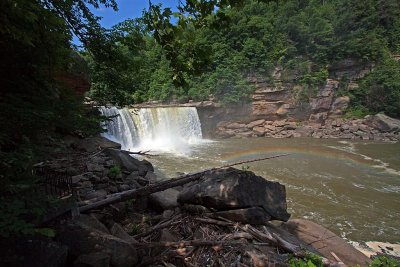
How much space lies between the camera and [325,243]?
5246 millimetres

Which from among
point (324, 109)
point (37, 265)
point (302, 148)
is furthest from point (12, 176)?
point (324, 109)

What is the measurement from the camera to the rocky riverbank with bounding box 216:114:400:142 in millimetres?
23469

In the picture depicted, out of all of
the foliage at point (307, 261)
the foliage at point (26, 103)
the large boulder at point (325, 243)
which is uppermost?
the foliage at point (26, 103)

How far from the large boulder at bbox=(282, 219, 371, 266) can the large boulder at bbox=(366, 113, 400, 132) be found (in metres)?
22.6

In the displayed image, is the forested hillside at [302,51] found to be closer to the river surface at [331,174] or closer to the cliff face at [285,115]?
the cliff face at [285,115]

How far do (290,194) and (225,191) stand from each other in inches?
259

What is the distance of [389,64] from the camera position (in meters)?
27.8

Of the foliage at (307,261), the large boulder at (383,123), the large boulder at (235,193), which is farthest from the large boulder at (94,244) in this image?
the large boulder at (383,123)

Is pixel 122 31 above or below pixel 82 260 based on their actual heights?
above

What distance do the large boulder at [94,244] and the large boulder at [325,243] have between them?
341cm

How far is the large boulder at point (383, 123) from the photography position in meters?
23.4

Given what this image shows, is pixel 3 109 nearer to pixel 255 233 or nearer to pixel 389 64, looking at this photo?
pixel 255 233

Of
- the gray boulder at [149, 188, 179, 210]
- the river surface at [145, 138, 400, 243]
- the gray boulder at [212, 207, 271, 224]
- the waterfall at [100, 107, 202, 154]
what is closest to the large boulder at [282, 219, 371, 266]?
the gray boulder at [212, 207, 271, 224]

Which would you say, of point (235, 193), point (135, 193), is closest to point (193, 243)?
point (235, 193)
